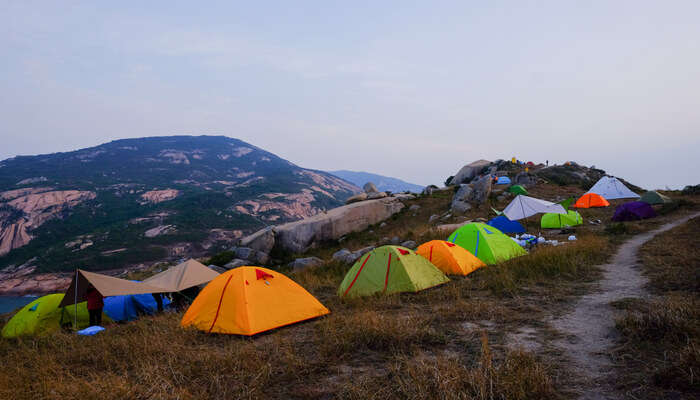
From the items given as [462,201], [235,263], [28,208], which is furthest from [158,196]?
[462,201]

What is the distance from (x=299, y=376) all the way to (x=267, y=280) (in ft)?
11.3

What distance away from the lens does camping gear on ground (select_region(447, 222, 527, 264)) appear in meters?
11.4

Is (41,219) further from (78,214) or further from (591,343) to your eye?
(591,343)

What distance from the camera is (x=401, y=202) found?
29828 mm

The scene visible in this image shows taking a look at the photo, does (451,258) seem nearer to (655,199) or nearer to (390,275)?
(390,275)

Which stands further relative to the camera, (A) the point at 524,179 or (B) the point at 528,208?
(A) the point at 524,179

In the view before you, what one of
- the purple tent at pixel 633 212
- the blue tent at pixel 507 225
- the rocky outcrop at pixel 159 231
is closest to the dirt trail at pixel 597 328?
the blue tent at pixel 507 225

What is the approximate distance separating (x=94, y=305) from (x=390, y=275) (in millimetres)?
9011

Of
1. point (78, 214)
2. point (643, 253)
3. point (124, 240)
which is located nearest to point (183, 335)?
point (643, 253)

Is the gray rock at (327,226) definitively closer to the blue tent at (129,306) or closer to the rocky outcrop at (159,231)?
the blue tent at (129,306)

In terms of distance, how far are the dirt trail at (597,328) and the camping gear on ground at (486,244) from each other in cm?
301

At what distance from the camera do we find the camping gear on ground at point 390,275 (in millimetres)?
8655

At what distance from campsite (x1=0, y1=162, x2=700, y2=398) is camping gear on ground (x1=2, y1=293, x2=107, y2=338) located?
0.06 meters

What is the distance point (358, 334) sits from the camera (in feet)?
17.0
